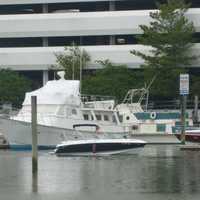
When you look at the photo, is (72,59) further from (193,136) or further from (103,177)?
(103,177)

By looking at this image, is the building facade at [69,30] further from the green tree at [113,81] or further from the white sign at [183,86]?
the white sign at [183,86]

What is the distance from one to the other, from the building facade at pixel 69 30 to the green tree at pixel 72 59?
1643 mm

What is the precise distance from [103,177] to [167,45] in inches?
1849

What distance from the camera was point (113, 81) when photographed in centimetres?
7712

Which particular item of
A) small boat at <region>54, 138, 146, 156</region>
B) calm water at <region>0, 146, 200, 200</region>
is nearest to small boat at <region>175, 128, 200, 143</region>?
calm water at <region>0, 146, 200, 200</region>

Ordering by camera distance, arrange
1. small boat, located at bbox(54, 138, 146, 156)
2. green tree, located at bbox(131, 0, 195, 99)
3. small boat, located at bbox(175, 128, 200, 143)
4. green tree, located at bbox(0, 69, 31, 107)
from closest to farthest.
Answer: small boat, located at bbox(54, 138, 146, 156) → small boat, located at bbox(175, 128, 200, 143) → green tree, located at bbox(131, 0, 195, 99) → green tree, located at bbox(0, 69, 31, 107)

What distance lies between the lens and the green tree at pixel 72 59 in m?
80.0

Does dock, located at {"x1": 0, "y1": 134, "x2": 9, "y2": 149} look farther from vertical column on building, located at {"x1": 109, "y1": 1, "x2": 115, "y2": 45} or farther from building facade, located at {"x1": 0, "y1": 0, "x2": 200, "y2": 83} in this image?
vertical column on building, located at {"x1": 109, "y1": 1, "x2": 115, "y2": 45}

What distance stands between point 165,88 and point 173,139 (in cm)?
1570

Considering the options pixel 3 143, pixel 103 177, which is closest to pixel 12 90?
pixel 3 143

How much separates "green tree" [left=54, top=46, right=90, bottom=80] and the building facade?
5.39ft

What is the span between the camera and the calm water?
1066 inches

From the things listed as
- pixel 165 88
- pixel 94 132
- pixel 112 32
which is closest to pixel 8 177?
pixel 94 132

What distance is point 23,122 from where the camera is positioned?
52.1 meters
